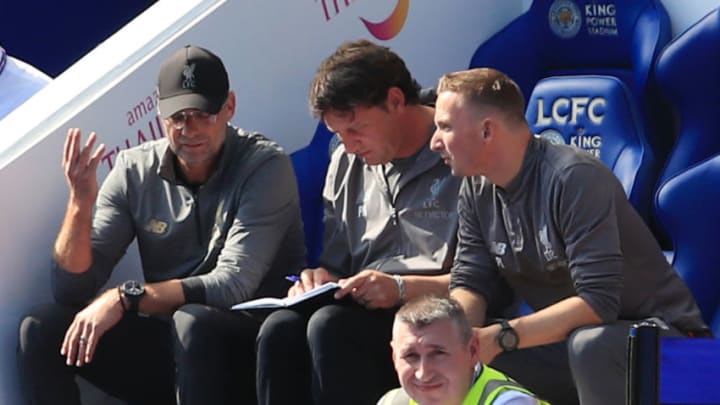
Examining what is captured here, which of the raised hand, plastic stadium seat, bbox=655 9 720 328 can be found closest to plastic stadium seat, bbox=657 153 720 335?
plastic stadium seat, bbox=655 9 720 328

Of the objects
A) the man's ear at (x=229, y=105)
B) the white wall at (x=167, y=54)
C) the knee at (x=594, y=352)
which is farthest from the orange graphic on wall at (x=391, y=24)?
the knee at (x=594, y=352)

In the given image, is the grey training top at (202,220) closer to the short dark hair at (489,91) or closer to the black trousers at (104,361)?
the black trousers at (104,361)

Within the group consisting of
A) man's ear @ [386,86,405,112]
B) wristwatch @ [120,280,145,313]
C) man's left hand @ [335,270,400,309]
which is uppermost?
man's ear @ [386,86,405,112]

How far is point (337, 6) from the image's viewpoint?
4520mm

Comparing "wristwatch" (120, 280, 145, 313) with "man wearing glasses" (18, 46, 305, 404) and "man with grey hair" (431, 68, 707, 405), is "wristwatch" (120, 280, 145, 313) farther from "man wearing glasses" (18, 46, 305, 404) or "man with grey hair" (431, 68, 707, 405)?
"man with grey hair" (431, 68, 707, 405)

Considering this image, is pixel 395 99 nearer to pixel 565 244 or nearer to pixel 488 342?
pixel 565 244

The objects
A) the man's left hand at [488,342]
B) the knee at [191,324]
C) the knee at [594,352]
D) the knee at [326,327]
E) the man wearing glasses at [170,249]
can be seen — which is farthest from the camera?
the man wearing glasses at [170,249]

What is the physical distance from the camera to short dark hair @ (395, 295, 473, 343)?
2.66m

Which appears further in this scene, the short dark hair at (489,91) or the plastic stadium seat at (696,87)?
the plastic stadium seat at (696,87)

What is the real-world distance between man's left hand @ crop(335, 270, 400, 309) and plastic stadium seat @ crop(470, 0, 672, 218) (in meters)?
0.94

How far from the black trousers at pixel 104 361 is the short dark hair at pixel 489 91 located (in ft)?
3.40

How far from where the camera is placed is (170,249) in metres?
3.77

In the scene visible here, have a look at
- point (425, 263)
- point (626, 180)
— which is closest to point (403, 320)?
point (425, 263)

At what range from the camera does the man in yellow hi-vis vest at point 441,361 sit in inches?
104
